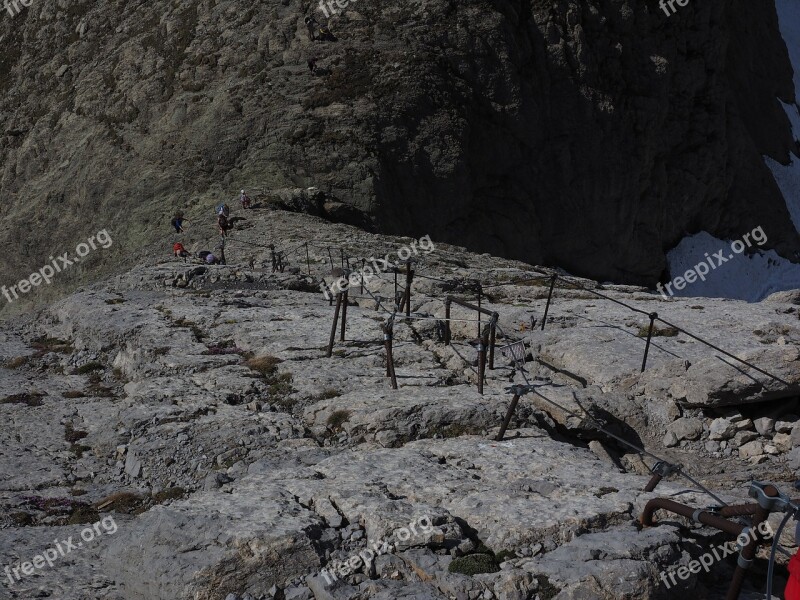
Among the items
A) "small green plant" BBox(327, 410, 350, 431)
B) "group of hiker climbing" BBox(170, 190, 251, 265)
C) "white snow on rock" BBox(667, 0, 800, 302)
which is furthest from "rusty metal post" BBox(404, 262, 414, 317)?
"white snow on rock" BBox(667, 0, 800, 302)

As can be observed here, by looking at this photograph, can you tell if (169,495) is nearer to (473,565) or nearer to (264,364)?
(264,364)

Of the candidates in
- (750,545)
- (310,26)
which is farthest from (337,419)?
(310,26)

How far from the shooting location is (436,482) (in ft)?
37.0

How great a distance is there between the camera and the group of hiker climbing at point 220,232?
33062 millimetres

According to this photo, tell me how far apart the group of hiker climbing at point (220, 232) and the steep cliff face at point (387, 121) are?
1.38m

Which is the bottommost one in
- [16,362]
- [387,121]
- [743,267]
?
[743,267]

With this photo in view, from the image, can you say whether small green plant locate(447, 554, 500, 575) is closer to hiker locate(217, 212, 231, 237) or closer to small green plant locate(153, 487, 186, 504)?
small green plant locate(153, 487, 186, 504)

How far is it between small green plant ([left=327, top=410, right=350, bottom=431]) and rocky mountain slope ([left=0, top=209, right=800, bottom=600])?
2.4 inches

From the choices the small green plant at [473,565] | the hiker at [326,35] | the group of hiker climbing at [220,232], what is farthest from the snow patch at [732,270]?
the small green plant at [473,565]

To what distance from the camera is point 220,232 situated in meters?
38.1

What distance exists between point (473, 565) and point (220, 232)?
31235mm

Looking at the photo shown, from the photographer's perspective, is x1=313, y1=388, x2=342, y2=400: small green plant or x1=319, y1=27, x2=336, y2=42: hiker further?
x1=319, y1=27, x2=336, y2=42: hiker

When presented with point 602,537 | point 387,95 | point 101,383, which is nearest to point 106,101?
point 387,95

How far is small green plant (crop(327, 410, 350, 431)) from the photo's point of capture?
1413 cm
